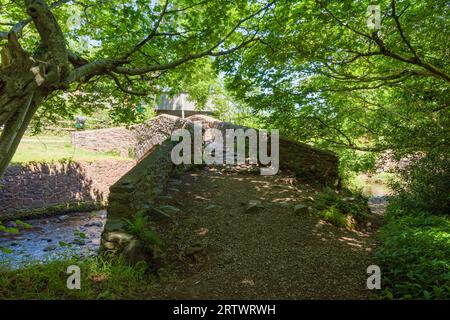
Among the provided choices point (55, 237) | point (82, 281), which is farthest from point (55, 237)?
point (82, 281)

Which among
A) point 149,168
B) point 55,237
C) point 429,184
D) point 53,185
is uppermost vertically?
point 149,168

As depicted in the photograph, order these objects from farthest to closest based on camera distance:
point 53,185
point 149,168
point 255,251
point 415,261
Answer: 1. point 53,185
2. point 149,168
3. point 255,251
4. point 415,261

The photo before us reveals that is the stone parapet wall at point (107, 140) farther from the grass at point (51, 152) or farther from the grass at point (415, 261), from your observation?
the grass at point (415, 261)

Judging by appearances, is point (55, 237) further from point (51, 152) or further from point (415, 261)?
point (415, 261)

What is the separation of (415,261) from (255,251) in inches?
94.2

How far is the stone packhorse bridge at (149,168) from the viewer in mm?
4730

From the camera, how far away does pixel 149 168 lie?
638cm

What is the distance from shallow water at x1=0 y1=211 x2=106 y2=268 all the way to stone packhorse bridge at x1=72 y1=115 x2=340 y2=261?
107 inches

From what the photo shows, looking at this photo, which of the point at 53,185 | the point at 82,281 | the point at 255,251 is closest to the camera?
the point at 82,281

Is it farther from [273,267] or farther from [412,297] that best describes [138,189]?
[412,297]

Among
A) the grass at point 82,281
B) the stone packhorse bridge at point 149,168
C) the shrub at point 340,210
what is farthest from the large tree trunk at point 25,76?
the shrub at point 340,210

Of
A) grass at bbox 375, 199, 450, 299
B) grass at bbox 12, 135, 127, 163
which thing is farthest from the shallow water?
grass at bbox 375, 199, 450, 299

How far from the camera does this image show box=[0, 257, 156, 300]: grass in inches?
135

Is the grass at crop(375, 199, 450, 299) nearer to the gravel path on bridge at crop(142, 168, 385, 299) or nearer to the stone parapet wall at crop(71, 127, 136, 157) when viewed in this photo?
the gravel path on bridge at crop(142, 168, 385, 299)
